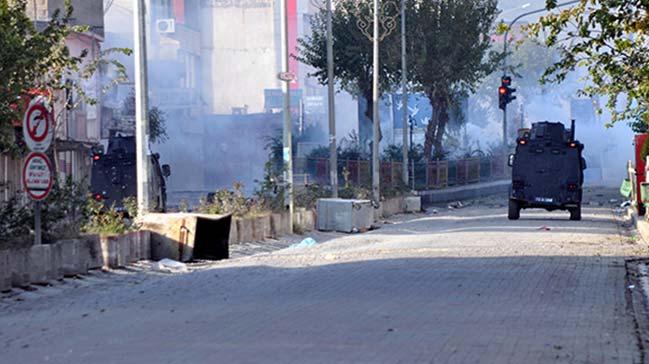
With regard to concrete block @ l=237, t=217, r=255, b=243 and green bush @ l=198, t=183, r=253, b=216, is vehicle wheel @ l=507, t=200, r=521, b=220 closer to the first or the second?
green bush @ l=198, t=183, r=253, b=216

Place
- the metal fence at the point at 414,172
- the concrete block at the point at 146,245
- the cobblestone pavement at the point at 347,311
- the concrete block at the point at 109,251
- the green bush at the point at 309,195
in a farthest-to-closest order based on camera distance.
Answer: the metal fence at the point at 414,172 → the green bush at the point at 309,195 → the concrete block at the point at 146,245 → the concrete block at the point at 109,251 → the cobblestone pavement at the point at 347,311

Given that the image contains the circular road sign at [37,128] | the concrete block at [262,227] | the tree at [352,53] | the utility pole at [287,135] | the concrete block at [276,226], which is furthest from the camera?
the tree at [352,53]

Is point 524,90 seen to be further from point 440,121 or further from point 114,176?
point 114,176

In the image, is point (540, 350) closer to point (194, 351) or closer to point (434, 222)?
point (194, 351)

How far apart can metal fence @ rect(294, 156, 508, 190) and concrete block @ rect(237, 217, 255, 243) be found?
26675 millimetres

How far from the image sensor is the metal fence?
201 feet

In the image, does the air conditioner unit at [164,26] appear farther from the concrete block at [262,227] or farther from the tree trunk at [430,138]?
the concrete block at [262,227]

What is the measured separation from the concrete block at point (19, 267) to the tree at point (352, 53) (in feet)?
149

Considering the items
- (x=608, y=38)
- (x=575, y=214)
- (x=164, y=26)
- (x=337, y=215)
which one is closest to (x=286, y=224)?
(x=337, y=215)

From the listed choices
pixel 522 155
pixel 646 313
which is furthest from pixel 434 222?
pixel 646 313

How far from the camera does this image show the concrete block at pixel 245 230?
29.3m

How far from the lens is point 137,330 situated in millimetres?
12727

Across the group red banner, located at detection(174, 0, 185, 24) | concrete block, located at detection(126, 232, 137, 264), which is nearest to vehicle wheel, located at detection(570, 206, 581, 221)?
concrete block, located at detection(126, 232, 137, 264)

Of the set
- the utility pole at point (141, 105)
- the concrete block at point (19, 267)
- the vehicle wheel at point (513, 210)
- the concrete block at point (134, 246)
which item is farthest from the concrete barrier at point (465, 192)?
the concrete block at point (19, 267)
